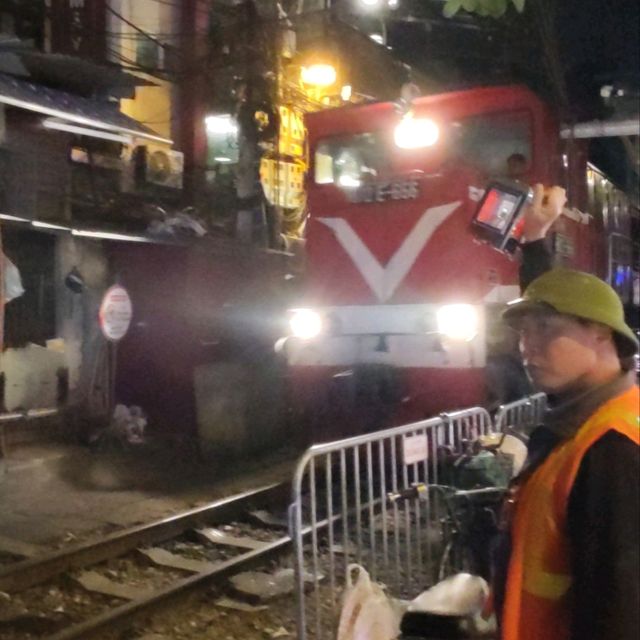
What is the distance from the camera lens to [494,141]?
7.75 meters

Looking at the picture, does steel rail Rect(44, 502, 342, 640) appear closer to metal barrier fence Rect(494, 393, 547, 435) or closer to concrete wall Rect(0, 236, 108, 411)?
metal barrier fence Rect(494, 393, 547, 435)

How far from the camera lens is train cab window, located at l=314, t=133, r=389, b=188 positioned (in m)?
8.39

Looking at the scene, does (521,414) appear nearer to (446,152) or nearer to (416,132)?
(446,152)

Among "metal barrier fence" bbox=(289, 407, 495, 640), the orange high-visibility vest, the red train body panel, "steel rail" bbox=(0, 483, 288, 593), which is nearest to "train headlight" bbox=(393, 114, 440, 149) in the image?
the red train body panel

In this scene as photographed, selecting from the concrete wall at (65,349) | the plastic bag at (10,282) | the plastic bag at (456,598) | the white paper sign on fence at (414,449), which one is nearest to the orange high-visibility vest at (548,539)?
the plastic bag at (456,598)

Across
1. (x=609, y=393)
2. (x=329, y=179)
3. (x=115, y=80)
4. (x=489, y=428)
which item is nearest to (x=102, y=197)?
(x=115, y=80)

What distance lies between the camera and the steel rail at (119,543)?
18.6 feet

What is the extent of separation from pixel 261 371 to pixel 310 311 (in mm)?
2805

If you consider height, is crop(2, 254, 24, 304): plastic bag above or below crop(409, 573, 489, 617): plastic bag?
above

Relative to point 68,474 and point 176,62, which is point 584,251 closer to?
point 68,474

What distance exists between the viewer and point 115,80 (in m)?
9.66

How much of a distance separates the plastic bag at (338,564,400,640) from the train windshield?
4.91m

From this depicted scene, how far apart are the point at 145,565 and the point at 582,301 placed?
489cm

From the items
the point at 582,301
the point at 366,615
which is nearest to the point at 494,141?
the point at 366,615
